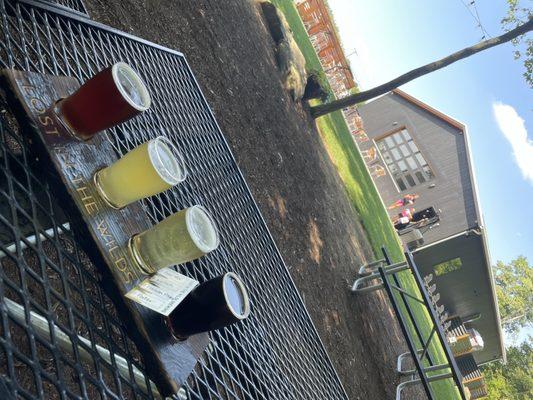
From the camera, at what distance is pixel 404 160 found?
23.0 m

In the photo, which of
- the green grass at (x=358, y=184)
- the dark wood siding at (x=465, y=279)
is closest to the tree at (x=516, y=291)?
the dark wood siding at (x=465, y=279)

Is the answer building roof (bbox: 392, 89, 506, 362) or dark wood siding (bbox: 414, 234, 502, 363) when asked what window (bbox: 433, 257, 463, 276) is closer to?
dark wood siding (bbox: 414, 234, 502, 363)

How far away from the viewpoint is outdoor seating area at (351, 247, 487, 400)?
19.7 ft

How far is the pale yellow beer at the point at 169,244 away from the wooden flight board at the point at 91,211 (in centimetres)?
4

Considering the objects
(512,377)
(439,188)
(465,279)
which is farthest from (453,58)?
(512,377)

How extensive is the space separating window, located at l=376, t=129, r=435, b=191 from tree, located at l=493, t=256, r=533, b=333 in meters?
20.9

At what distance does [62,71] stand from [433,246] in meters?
19.0

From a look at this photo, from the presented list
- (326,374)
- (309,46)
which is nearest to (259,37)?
(309,46)

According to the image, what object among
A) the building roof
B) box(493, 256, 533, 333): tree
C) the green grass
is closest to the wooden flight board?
the green grass

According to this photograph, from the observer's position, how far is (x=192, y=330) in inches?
65.4

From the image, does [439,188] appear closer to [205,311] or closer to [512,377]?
[512,377]

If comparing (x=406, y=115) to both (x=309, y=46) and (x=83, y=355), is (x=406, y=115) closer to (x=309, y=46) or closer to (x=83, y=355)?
(x=309, y=46)

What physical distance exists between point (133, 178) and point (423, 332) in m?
13.1

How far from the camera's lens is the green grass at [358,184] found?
463 inches
